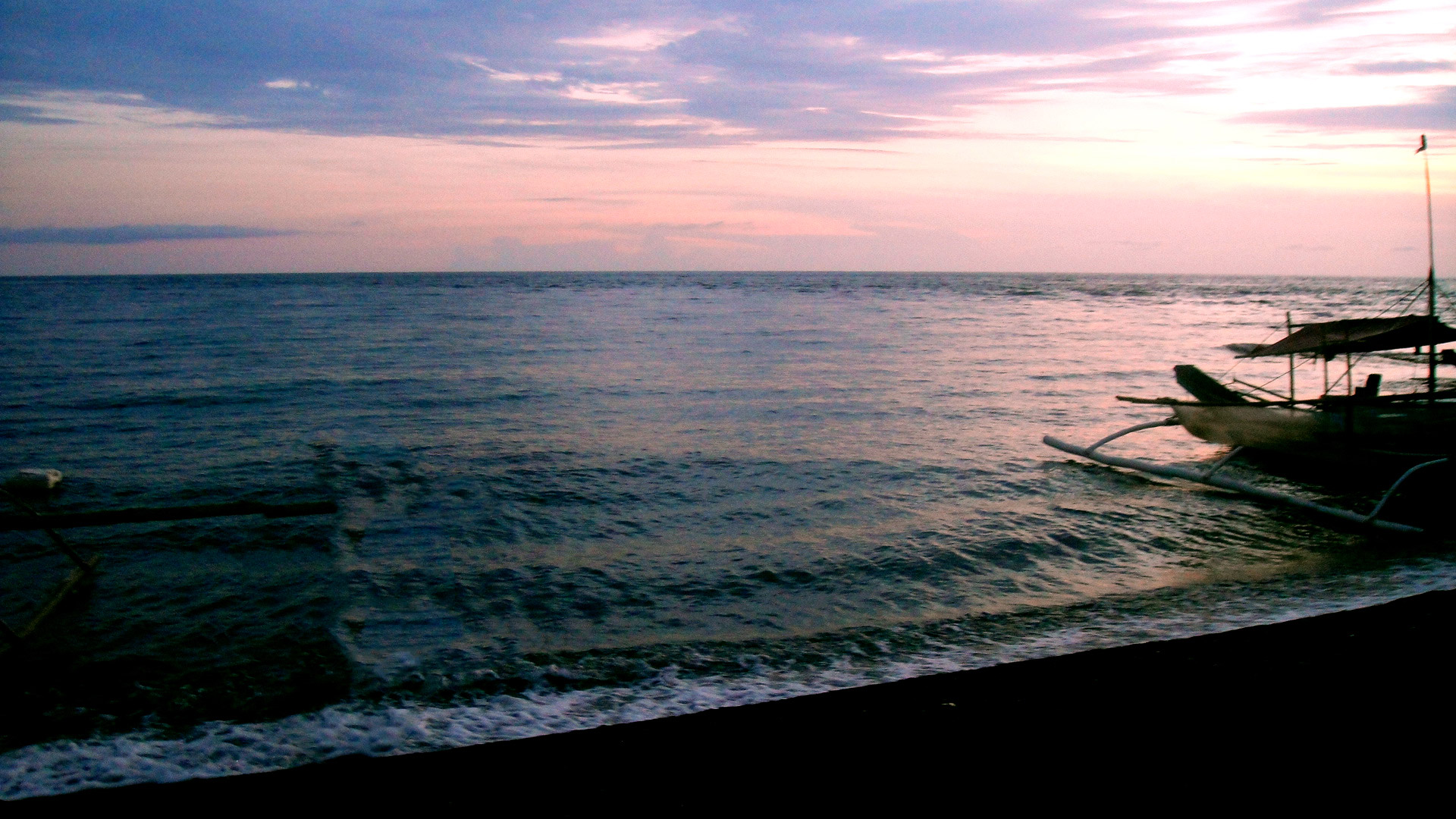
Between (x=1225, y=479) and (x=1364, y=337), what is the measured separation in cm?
254

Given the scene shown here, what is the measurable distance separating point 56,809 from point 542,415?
11985 mm

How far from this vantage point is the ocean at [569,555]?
532 cm

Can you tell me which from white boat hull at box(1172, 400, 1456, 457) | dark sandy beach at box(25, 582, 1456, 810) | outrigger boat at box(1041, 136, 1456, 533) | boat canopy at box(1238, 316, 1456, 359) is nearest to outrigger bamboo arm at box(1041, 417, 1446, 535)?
outrigger boat at box(1041, 136, 1456, 533)

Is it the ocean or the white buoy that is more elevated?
the white buoy

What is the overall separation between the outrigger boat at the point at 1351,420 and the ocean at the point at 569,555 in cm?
33

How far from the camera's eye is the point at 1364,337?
10.8 meters

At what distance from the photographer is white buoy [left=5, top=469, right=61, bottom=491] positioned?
10055 millimetres

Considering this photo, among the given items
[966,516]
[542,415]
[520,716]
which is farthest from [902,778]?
[542,415]

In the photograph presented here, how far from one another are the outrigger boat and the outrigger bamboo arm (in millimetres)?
14

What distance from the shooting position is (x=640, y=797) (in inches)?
146

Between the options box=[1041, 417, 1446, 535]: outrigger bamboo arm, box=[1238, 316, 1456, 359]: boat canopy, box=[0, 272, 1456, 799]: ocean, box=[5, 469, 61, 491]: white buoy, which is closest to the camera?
box=[0, 272, 1456, 799]: ocean

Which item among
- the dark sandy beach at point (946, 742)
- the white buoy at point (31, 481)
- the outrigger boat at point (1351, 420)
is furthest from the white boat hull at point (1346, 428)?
the white buoy at point (31, 481)

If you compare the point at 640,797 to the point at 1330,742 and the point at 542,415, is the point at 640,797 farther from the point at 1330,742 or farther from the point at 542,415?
the point at 542,415

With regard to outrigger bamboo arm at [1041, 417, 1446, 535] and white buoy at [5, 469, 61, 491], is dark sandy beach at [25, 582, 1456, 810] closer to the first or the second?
outrigger bamboo arm at [1041, 417, 1446, 535]
